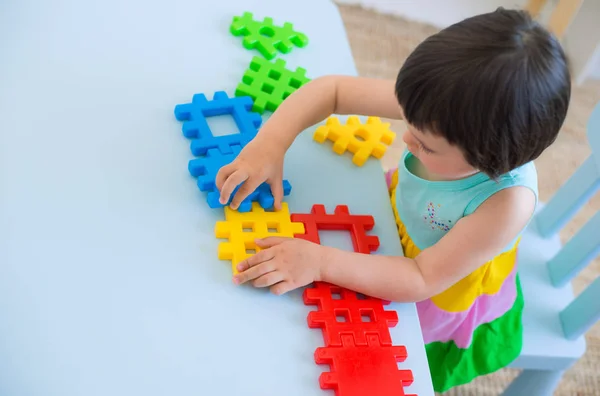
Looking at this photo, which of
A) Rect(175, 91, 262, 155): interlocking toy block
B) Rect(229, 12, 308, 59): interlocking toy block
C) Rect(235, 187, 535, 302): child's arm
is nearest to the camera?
Rect(235, 187, 535, 302): child's arm

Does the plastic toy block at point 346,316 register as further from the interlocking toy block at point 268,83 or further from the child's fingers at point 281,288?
the interlocking toy block at point 268,83

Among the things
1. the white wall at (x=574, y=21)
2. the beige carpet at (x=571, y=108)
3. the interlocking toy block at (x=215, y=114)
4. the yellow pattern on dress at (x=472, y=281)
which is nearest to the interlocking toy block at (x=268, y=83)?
the interlocking toy block at (x=215, y=114)

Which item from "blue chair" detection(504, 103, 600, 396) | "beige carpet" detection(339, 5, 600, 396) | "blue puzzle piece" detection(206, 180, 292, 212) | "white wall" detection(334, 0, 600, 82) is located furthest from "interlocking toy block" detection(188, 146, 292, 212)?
"white wall" detection(334, 0, 600, 82)

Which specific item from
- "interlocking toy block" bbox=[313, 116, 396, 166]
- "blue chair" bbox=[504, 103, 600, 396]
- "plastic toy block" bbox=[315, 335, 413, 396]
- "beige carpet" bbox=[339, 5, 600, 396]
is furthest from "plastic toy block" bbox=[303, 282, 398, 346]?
"beige carpet" bbox=[339, 5, 600, 396]

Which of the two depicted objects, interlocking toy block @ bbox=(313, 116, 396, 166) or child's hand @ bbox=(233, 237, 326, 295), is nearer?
child's hand @ bbox=(233, 237, 326, 295)

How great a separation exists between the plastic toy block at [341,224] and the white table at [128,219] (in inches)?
0.7

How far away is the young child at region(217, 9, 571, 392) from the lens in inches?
23.0

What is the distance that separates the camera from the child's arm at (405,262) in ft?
2.23

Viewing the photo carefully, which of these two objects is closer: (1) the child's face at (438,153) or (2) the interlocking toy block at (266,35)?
(1) the child's face at (438,153)

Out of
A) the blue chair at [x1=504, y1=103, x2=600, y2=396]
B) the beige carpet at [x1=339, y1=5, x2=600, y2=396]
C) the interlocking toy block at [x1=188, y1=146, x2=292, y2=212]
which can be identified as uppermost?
the interlocking toy block at [x1=188, y1=146, x2=292, y2=212]

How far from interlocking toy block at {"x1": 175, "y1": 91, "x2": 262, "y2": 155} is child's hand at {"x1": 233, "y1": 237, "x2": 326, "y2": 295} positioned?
0.51ft

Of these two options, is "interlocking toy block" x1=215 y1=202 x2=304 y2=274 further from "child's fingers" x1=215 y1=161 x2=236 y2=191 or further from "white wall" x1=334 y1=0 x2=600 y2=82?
"white wall" x1=334 y1=0 x2=600 y2=82

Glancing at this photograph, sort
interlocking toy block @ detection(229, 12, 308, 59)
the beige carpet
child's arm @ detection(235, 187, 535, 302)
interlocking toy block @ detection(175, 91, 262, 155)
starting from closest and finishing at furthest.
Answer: child's arm @ detection(235, 187, 535, 302) → interlocking toy block @ detection(175, 91, 262, 155) → interlocking toy block @ detection(229, 12, 308, 59) → the beige carpet

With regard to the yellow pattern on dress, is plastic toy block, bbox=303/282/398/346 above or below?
above
